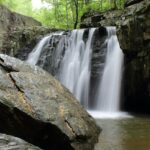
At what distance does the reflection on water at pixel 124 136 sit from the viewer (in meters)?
7.13

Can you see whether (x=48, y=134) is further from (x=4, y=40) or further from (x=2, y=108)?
(x=4, y=40)

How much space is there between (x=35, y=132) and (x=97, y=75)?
1033 cm

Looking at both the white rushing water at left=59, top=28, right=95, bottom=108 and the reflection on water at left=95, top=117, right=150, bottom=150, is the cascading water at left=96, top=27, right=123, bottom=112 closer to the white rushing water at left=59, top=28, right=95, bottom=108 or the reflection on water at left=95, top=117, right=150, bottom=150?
the white rushing water at left=59, top=28, right=95, bottom=108

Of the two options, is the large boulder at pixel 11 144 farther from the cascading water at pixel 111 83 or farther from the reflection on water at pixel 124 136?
the cascading water at pixel 111 83

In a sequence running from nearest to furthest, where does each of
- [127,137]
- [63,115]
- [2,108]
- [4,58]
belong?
[2,108] < [63,115] < [4,58] < [127,137]

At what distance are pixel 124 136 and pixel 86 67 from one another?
8.21m

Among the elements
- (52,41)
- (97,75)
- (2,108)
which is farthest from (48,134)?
(52,41)

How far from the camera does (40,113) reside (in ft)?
18.4

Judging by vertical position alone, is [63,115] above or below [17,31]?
below

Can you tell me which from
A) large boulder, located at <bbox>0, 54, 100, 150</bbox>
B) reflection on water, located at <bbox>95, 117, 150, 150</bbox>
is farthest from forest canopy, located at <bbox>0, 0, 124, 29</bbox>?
large boulder, located at <bbox>0, 54, 100, 150</bbox>

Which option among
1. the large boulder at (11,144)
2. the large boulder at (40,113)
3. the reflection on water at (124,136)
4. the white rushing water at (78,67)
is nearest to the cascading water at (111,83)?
the white rushing water at (78,67)

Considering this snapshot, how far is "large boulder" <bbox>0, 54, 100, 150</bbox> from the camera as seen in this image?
548 centimetres

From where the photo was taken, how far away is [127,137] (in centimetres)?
820

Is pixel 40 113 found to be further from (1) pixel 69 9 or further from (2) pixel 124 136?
(1) pixel 69 9
